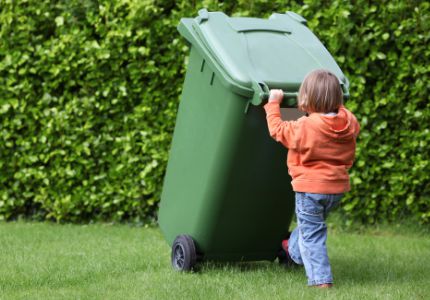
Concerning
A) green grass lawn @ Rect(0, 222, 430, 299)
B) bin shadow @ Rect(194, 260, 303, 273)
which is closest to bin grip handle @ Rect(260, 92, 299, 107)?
green grass lawn @ Rect(0, 222, 430, 299)

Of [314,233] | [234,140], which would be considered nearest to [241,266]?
[314,233]

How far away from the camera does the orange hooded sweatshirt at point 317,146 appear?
4.38 meters

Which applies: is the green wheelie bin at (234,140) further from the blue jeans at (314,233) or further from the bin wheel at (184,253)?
the blue jeans at (314,233)

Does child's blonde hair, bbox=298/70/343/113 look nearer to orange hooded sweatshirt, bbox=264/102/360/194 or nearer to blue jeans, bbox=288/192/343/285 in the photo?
orange hooded sweatshirt, bbox=264/102/360/194

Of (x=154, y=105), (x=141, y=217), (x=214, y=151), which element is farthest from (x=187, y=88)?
(x=141, y=217)

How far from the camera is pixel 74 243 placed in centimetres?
637

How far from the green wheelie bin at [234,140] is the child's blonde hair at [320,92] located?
14cm

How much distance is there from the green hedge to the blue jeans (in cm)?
224

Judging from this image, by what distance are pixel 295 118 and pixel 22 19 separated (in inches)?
136

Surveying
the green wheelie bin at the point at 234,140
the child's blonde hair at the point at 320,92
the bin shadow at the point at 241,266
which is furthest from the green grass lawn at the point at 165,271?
the child's blonde hair at the point at 320,92

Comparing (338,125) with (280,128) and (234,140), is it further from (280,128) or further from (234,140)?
(234,140)

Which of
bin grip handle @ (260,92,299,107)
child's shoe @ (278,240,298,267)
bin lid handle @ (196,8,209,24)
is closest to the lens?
bin grip handle @ (260,92,299,107)

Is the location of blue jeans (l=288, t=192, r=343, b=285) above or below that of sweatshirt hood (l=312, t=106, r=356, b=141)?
below

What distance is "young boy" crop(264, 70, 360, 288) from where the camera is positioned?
14.4ft
